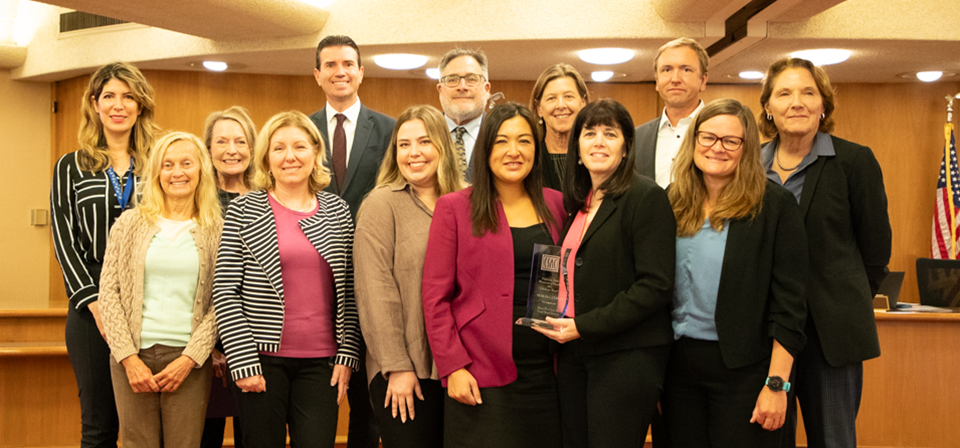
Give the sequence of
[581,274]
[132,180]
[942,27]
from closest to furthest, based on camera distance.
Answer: [581,274], [132,180], [942,27]

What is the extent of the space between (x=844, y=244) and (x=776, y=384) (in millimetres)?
654

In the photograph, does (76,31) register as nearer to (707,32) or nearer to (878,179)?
(707,32)

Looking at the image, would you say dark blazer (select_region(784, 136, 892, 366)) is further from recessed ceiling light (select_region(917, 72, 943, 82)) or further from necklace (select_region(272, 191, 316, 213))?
recessed ceiling light (select_region(917, 72, 943, 82))

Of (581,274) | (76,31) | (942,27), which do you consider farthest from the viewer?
(76,31)

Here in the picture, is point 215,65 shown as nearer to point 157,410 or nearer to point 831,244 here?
point 157,410

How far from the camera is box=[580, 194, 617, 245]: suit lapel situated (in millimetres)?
1964

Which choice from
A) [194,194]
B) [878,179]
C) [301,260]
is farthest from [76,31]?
[878,179]

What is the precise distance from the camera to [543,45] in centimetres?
553

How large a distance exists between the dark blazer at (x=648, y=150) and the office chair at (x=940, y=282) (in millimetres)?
3382

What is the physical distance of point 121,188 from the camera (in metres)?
2.65

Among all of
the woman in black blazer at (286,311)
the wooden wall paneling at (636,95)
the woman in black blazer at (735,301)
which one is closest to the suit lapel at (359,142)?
the woman in black blazer at (286,311)

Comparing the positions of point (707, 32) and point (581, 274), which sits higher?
point (707, 32)

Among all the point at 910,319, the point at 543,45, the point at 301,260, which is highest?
the point at 543,45

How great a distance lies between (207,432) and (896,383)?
3.93 m
